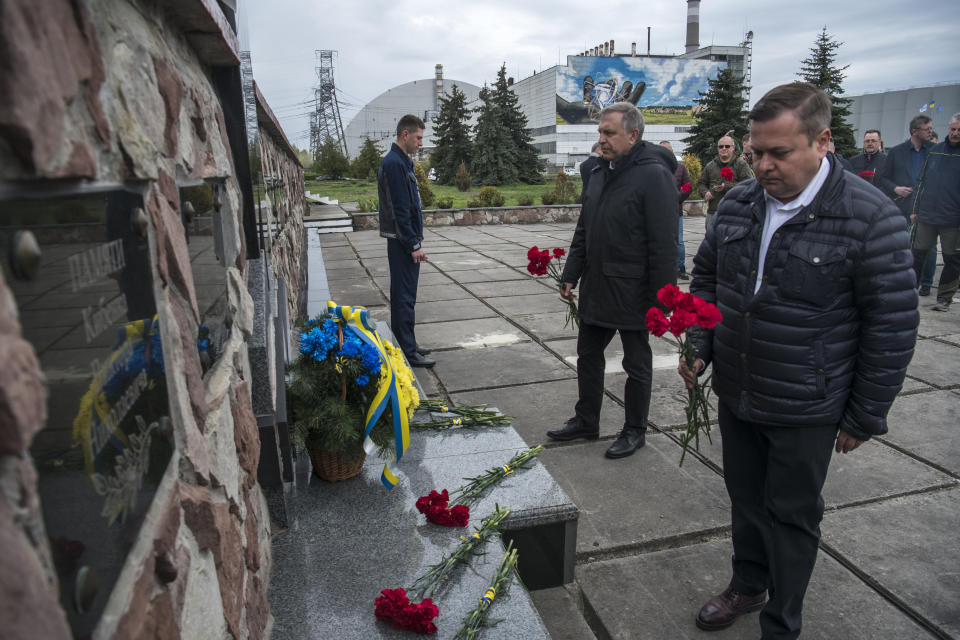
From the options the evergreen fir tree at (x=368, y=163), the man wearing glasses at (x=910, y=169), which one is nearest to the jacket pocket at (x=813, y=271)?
the man wearing glasses at (x=910, y=169)

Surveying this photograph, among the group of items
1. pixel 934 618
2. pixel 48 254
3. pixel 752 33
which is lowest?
pixel 934 618

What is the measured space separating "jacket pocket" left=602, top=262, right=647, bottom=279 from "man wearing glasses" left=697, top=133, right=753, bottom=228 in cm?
444

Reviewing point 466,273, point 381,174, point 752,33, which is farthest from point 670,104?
point 381,174

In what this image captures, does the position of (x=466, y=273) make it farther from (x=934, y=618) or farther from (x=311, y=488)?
(x=934, y=618)

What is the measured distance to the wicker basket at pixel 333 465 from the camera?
112 inches

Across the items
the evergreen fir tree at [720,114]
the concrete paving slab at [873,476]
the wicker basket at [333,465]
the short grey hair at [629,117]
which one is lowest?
the concrete paving slab at [873,476]

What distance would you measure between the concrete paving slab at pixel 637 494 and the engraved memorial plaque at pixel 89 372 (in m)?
2.46

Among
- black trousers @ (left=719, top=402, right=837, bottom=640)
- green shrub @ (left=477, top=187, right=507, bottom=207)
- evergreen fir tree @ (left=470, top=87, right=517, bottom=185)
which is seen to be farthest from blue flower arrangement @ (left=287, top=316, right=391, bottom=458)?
evergreen fir tree @ (left=470, top=87, right=517, bottom=185)

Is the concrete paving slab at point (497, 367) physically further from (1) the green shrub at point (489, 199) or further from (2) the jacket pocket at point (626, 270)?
(1) the green shrub at point (489, 199)

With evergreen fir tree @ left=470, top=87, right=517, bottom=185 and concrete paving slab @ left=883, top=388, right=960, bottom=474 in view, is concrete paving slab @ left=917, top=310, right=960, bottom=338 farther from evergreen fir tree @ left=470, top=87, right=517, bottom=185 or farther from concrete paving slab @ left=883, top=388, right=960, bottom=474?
evergreen fir tree @ left=470, top=87, right=517, bottom=185

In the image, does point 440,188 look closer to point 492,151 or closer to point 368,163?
point 492,151

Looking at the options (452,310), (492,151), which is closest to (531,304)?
(452,310)

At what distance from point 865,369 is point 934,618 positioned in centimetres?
119

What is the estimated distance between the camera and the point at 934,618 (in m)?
2.53
